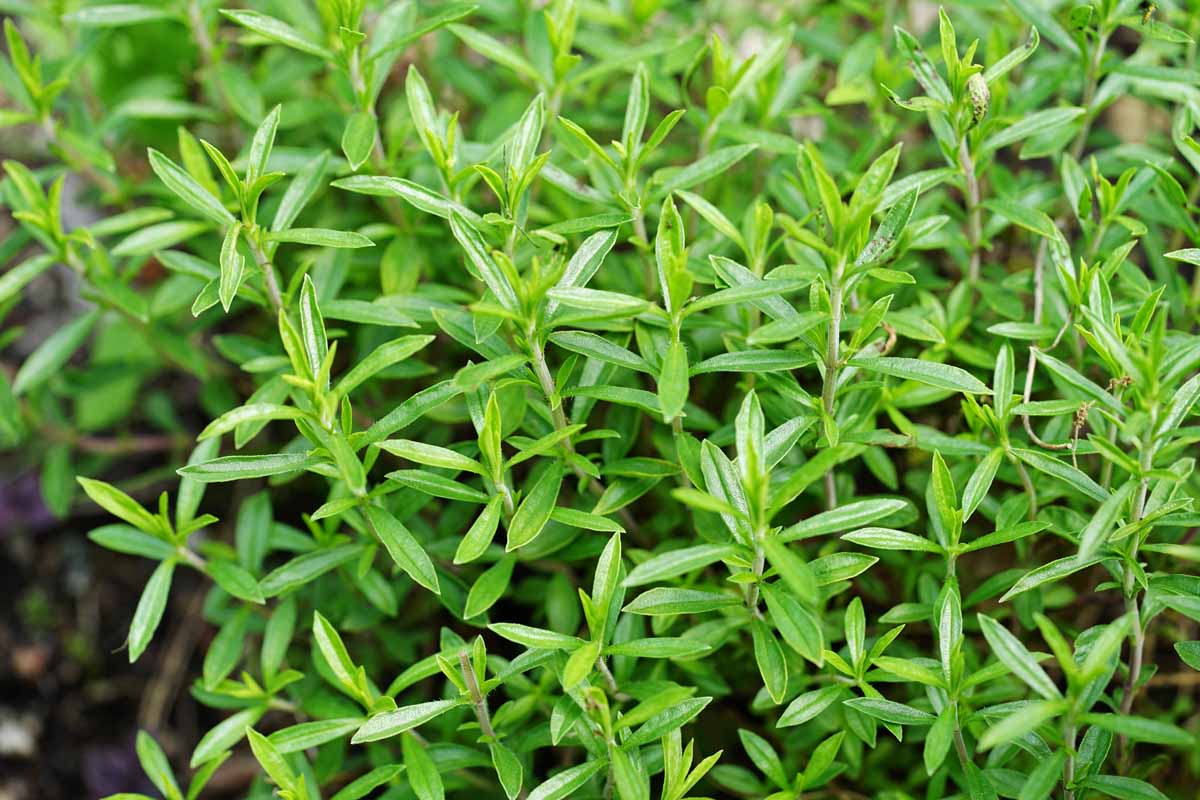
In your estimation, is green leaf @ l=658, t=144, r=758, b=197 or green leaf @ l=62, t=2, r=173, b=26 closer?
green leaf @ l=658, t=144, r=758, b=197

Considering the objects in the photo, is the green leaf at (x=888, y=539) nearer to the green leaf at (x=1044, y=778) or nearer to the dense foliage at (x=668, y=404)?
the dense foliage at (x=668, y=404)

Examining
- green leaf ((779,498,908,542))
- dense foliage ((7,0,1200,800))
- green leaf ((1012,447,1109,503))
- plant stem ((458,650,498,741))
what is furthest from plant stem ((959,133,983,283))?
plant stem ((458,650,498,741))

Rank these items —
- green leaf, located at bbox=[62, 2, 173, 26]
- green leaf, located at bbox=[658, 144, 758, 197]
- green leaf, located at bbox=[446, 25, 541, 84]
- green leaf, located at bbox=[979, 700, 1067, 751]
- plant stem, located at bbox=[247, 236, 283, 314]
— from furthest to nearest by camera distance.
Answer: green leaf, located at bbox=[62, 2, 173, 26] → green leaf, located at bbox=[446, 25, 541, 84] → green leaf, located at bbox=[658, 144, 758, 197] → plant stem, located at bbox=[247, 236, 283, 314] → green leaf, located at bbox=[979, 700, 1067, 751]

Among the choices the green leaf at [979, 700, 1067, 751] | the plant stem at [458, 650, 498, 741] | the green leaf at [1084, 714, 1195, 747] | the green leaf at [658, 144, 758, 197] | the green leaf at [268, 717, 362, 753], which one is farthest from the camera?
the green leaf at [658, 144, 758, 197]

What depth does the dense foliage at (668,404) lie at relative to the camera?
1.31m

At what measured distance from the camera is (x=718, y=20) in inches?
87.4

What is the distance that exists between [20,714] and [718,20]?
2.41 meters

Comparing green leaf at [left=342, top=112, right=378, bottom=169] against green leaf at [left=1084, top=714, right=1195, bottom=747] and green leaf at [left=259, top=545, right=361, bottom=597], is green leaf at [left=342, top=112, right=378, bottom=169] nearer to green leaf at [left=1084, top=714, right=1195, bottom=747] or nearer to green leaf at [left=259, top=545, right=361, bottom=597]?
green leaf at [left=259, top=545, right=361, bottom=597]

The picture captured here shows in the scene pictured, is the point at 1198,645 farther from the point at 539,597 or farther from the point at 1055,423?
the point at 539,597

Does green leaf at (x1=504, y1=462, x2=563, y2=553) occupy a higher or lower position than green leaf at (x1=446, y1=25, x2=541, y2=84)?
lower

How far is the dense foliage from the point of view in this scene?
4.30 feet

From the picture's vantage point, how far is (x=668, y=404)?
47.4 inches

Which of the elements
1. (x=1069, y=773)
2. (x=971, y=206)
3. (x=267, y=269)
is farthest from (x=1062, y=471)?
(x=267, y=269)

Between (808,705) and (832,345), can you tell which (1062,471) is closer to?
(832,345)
